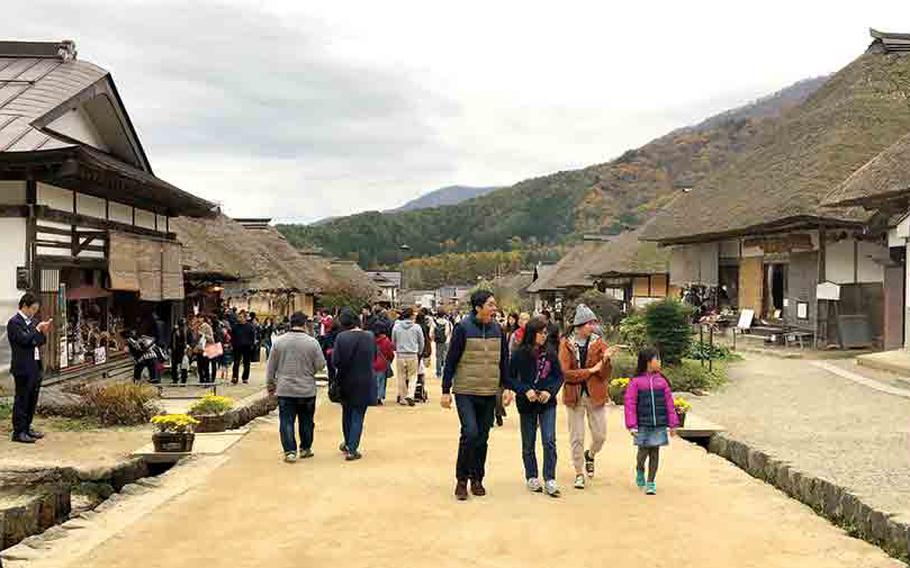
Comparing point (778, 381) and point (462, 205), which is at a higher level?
point (462, 205)

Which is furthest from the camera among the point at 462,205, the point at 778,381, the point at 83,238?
the point at 462,205

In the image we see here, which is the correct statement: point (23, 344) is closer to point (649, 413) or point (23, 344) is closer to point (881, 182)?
point (649, 413)

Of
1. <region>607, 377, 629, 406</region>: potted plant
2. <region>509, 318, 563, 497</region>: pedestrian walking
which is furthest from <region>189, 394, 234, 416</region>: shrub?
<region>607, 377, 629, 406</region>: potted plant

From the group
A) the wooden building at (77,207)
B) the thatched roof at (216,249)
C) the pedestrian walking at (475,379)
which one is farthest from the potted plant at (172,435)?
the thatched roof at (216,249)

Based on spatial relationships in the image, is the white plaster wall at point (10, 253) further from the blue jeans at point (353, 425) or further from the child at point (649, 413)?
the child at point (649, 413)

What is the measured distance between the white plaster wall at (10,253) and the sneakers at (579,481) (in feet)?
30.2

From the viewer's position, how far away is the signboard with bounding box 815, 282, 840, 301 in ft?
70.3

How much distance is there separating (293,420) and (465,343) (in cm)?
273

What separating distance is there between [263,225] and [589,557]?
143 ft

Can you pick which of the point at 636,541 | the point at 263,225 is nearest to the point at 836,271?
the point at 636,541

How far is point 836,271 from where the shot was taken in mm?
21953

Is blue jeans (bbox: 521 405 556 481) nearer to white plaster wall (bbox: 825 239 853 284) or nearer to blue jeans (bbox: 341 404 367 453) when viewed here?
blue jeans (bbox: 341 404 367 453)

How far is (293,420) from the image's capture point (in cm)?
913

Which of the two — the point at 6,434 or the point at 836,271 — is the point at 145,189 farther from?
the point at 836,271
